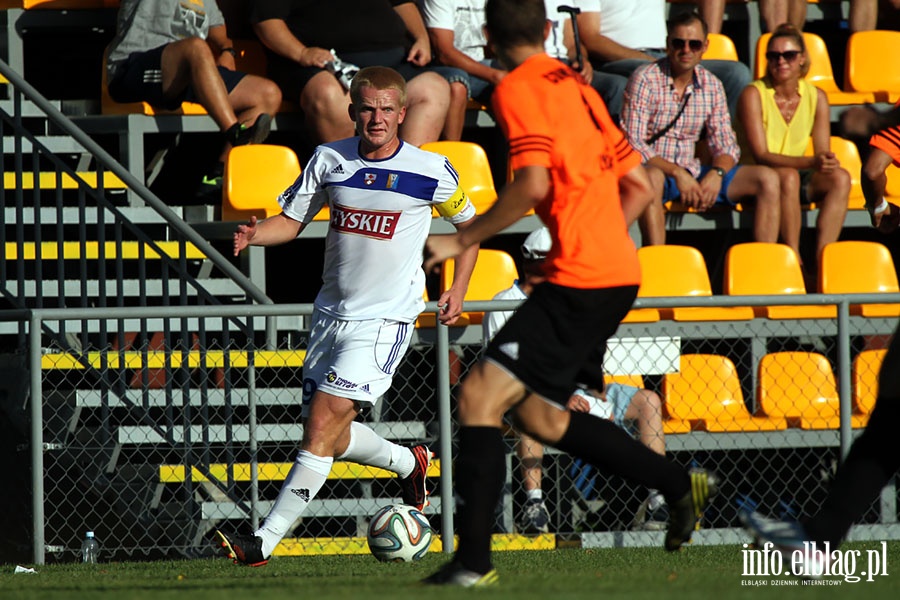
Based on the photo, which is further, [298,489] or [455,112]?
[455,112]

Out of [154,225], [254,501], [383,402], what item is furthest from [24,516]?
[154,225]

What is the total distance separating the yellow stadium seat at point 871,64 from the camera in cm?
1095

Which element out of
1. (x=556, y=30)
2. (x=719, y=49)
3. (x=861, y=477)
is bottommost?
(x=861, y=477)

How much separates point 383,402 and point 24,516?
2177mm

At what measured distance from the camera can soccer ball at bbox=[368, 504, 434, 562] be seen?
6461mm

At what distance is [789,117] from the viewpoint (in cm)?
986

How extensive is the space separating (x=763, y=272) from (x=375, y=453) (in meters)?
3.49

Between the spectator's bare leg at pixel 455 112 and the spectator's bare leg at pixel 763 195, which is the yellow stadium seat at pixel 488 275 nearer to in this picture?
the spectator's bare leg at pixel 455 112

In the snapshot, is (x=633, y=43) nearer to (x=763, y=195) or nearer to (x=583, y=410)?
(x=763, y=195)

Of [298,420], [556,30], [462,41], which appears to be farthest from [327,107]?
[298,420]

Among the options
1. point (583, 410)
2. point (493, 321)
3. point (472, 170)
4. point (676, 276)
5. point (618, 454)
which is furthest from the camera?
point (472, 170)

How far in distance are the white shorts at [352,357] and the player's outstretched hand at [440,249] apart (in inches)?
74.2

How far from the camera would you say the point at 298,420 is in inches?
338

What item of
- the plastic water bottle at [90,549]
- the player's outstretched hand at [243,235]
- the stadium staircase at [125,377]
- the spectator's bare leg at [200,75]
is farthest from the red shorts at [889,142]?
the plastic water bottle at [90,549]
